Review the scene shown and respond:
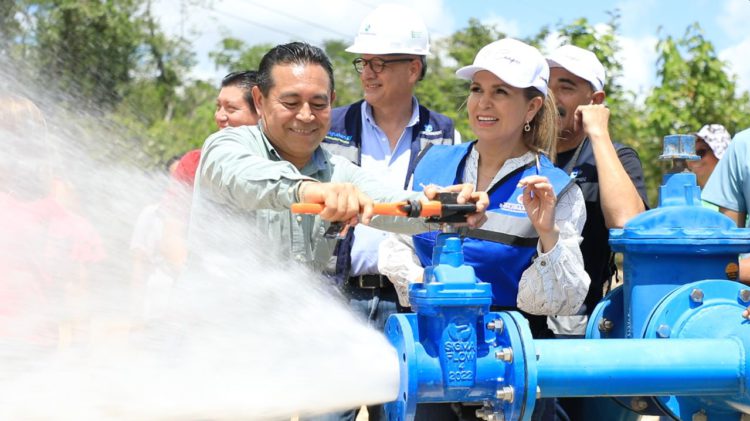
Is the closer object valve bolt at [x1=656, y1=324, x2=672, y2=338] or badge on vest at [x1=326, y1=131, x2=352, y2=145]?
valve bolt at [x1=656, y1=324, x2=672, y2=338]

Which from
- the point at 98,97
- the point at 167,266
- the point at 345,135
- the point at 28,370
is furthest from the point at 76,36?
the point at 28,370

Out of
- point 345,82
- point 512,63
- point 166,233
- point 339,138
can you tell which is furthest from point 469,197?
point 345,82

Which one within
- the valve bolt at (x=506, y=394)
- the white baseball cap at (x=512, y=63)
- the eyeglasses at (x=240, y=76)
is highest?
the eyeglasses at (x=240, y=76)

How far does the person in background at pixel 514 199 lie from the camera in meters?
3.26

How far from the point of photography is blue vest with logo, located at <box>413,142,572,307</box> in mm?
3354

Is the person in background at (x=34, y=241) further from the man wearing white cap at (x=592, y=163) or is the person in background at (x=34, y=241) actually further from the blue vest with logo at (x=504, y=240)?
the man wearing white cap at (x=592, y=163)

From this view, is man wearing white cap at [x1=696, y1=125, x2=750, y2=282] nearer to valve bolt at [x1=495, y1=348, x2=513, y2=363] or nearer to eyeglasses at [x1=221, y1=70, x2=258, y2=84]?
valve bolt at [x1=495, y1=348, x2=513, y2=363]

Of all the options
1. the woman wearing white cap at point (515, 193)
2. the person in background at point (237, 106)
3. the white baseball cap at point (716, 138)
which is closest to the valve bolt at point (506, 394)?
the woman wearing white cap at point (515, 193)

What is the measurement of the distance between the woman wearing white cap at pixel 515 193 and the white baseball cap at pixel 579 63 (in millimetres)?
589

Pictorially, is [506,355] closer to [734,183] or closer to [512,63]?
[512,63]

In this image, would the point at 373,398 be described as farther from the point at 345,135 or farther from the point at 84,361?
the point at 345,135

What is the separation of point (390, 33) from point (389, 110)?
1.31ft

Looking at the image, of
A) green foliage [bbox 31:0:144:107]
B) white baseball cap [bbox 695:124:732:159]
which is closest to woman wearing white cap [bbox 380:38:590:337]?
white baseball cap [bbox 695:124:732:159]

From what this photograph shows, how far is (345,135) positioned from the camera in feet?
15.0
